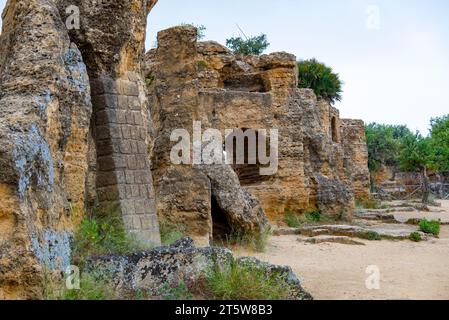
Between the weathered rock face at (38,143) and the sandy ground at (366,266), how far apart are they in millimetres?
3104

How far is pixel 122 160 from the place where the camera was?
7203 millimetres

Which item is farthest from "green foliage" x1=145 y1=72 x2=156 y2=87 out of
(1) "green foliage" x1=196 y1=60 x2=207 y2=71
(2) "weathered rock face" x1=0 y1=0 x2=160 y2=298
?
(1) "green foliage" x1=196 y1=60 x2=207 y2=71

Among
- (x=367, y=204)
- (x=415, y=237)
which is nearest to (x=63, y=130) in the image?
(x=415, y=237)

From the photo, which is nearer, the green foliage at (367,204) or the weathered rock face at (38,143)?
the weathered rock face at (38,143)

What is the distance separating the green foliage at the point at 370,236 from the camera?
12.1 m

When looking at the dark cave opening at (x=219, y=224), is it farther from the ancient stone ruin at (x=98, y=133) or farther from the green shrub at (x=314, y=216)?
the green shrub at (x=314, y=216)

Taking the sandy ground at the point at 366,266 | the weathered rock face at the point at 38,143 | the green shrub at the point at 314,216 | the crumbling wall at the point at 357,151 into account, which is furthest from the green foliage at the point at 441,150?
the weathered rock face at the point at 38,143

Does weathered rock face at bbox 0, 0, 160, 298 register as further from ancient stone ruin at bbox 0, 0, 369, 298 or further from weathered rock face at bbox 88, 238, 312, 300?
weathered rock face at bbox 88, 238, 312, 300

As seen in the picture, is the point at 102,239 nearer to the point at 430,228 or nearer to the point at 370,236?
the point at 370,236

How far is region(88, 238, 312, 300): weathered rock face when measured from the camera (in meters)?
5.15

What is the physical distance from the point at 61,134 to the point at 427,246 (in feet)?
27.3

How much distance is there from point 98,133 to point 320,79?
61.1 feet

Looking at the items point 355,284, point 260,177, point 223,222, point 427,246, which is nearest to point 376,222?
point 260,177

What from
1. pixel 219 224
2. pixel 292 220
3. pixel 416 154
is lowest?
pixel 292 220
